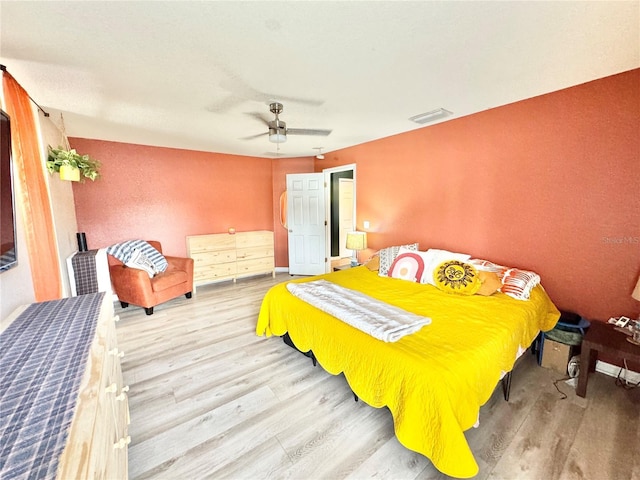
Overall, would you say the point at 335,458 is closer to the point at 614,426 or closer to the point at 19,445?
the point at 19,445

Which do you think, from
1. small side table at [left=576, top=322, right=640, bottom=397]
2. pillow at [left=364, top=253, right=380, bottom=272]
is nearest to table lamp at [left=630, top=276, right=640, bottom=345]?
small side table at [left=576, top=322, right=640, bottom=397]

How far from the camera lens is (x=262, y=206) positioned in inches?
210

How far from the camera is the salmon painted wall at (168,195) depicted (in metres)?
3.72

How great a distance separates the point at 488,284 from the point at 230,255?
3859 millimetres

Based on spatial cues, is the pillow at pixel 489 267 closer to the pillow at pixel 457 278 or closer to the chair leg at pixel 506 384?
the pillow at pixel 457 278

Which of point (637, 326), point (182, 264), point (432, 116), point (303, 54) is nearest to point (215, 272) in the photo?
point (182, 264)

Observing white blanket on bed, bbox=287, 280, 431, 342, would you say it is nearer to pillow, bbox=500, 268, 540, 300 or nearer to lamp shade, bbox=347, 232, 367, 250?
pillow, bbox=500, 268, 540, 300

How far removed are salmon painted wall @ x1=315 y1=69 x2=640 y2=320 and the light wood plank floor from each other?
0.89 metres

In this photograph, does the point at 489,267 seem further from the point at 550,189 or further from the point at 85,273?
the point at 85,273

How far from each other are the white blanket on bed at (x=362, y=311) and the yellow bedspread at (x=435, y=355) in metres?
0.05

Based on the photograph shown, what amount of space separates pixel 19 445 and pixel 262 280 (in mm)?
4301

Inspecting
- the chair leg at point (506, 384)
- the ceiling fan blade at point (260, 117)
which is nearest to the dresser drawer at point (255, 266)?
the ceiling fan blade at point (260, 117)

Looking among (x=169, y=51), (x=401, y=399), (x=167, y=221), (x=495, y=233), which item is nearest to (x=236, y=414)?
(x=401, y=399)

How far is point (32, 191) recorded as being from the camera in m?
1.93
